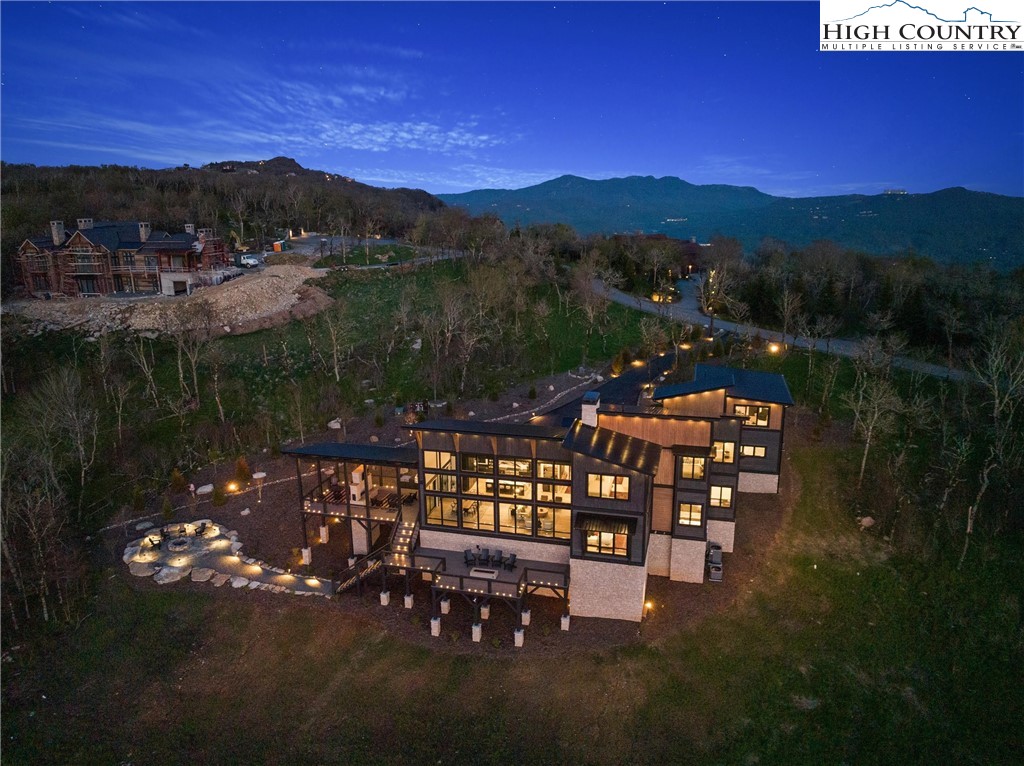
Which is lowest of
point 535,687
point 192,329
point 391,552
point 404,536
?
point 535,687

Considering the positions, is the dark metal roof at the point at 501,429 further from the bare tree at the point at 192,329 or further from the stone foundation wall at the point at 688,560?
the bare tree at the point at 192,329

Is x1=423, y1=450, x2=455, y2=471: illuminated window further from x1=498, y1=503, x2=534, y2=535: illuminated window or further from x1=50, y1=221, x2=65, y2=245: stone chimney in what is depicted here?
x1=50, y1=221, x2=65, y2=245: stone chimney

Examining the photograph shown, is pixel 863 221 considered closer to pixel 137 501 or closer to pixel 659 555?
pixel 659 555

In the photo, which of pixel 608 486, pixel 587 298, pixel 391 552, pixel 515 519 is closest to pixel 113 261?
pixel 587 298

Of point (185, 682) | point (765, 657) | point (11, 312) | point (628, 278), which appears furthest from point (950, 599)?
point (11, 312)

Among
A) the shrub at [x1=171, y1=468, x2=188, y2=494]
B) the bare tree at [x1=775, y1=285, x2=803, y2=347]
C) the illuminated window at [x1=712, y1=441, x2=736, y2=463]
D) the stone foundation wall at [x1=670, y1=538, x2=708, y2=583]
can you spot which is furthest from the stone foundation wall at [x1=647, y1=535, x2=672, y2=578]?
the bare tree at [x1=775, y1=285, x2=803, y2=347]

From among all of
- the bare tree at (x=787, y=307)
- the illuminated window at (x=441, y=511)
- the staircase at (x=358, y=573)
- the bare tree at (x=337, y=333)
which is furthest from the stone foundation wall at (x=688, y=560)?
the bare tree at (x=787, y=307)
